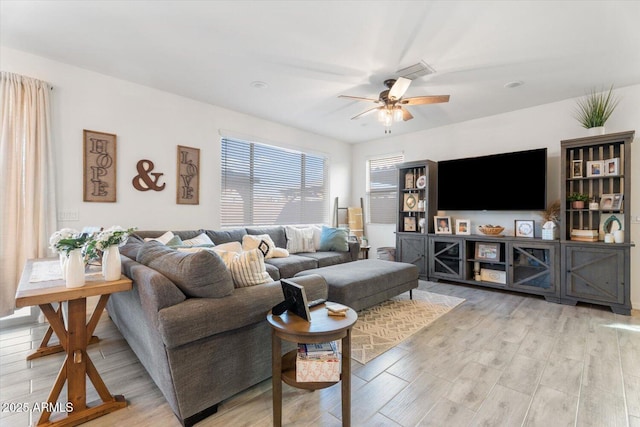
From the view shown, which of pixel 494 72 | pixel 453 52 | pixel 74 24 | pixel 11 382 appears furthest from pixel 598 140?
pixel 11 382

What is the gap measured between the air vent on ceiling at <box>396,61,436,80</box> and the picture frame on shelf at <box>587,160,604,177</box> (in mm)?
2309

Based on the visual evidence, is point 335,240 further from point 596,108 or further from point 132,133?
point 596,108

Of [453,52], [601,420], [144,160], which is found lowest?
[601,420]

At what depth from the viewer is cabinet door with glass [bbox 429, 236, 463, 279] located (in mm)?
4379

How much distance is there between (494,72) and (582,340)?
2726 mm

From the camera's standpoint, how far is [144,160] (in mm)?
3523

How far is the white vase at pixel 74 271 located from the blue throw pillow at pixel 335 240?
3.42 metres

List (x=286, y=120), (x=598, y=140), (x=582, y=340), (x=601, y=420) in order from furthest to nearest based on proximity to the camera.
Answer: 1. (x=286, y=120)
2. (x=598, y=140)
3. (x=582, y=340)
4. (x=601, y=420)

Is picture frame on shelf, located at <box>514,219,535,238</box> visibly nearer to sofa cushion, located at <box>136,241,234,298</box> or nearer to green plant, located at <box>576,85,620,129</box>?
green plant, located at <box>576,85,620,129</box>

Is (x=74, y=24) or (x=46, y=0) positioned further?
(x=74, y=24)

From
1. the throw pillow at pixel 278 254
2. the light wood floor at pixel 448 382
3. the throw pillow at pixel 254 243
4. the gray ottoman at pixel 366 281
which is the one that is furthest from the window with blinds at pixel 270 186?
the light wood floor at pixel 448 382

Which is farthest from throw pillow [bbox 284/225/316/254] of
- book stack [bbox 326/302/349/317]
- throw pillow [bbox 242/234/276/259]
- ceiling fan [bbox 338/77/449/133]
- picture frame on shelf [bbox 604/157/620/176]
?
picture frame on shelf [bbox 604/157/620/176]

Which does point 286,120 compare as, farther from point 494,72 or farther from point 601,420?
point 601,420

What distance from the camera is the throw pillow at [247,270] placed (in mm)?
1885
